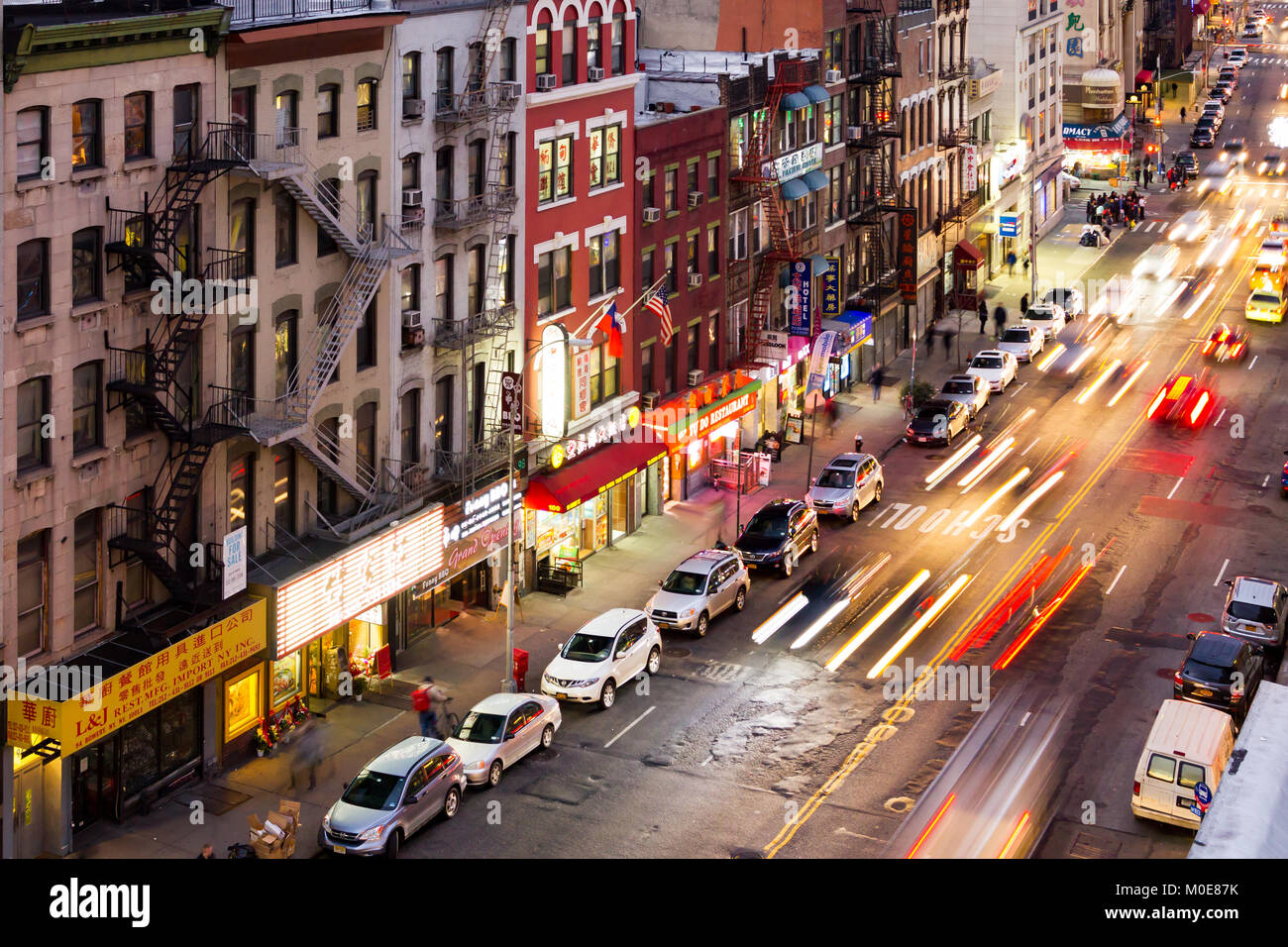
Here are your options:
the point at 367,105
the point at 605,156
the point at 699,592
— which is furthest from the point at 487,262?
the point at 699,592

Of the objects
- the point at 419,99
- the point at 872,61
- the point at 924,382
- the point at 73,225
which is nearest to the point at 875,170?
the point at 872,61

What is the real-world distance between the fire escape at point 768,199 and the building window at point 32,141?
33149mm

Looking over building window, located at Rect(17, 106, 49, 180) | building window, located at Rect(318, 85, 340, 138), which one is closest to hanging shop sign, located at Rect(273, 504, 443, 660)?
building window, located at Rect(318, 85, 340, 138)

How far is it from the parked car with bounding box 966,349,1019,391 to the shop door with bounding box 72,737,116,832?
49269 mm

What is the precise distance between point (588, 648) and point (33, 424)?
16107 millimetres

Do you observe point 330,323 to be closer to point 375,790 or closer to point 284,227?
point 284,227

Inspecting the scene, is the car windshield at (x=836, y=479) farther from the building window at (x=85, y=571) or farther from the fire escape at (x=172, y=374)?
the building window at (x=85, y=571)

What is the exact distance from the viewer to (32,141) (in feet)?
109

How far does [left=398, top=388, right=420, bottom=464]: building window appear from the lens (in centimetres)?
4597

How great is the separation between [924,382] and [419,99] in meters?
37.4

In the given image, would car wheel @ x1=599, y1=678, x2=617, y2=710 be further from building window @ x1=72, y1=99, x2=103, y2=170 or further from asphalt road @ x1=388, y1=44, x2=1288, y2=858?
building window @ x1=72, y1=99, x2=103, y2=170

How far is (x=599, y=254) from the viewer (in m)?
54.7

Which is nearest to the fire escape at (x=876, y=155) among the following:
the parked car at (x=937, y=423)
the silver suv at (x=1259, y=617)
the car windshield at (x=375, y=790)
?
the parked car at (x=937, y=423)

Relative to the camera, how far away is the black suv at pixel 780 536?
54062 mm
